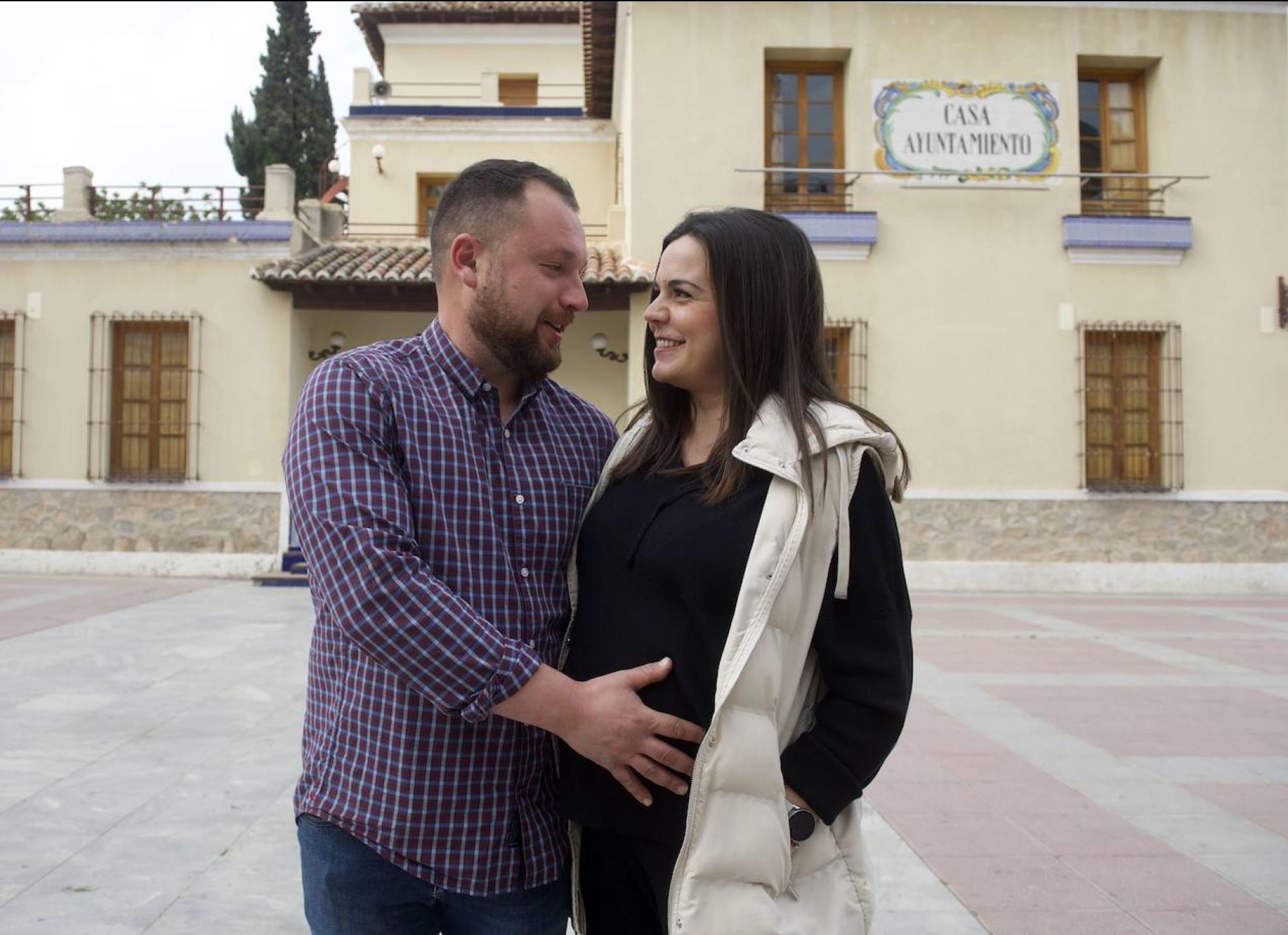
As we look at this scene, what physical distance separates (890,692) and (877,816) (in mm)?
2856

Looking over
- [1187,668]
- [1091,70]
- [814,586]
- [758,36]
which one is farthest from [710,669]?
[1091,70]

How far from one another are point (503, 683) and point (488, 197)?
763 mm

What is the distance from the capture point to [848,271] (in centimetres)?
1228

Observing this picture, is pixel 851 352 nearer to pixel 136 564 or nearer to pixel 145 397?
pixel 145 397

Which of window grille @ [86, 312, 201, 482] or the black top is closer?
the black top

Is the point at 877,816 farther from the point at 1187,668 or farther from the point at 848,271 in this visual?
the point at 848,271

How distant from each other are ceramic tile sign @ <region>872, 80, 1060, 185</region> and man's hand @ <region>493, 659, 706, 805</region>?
11.7 metres

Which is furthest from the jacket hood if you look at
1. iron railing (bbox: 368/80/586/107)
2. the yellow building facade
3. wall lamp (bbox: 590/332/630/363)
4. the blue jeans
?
iron railing (bbox: 368/80/586/107)

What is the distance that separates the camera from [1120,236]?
1225 cm

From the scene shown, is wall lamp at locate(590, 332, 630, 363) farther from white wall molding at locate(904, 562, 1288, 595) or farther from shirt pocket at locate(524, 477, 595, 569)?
shirt pocket at locate(524, 477, 595, 569)

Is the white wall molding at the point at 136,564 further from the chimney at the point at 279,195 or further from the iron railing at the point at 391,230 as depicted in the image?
the iron railing at the point at 391,230

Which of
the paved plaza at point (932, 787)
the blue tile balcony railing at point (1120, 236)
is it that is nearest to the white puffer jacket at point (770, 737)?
the paved plaza at point (932, 787)

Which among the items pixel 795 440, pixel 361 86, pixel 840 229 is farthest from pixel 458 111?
pixel 795 440

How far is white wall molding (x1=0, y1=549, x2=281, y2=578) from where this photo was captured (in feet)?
41.5
